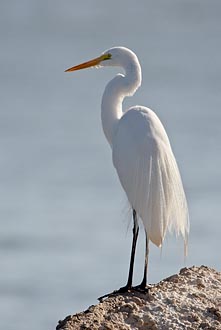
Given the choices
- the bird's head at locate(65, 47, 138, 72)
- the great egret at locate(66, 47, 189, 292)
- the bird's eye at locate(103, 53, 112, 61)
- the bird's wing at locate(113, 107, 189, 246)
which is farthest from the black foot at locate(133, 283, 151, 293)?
the bird's eye at locate(103, 53, 112, 61)

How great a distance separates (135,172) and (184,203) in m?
0.40

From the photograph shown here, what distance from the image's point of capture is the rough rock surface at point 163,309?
5.04 metres

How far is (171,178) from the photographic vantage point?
20.0 ft

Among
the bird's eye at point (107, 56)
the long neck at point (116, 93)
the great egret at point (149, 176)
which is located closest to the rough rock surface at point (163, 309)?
the great egret at point (149, 176)

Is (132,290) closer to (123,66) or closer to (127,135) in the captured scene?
(127,135)

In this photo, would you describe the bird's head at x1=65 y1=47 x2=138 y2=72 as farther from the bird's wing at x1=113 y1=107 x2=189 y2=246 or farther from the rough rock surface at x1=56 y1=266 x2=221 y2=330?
the rough rock surface at x1=56 y1=266 x2=221 y2=330

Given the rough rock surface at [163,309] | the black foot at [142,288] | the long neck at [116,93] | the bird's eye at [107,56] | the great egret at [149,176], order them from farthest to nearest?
1. the bird's eye at [107,56]
2. the long neck at [116,93]
3. the great egret at [149,176]
4. the black foot at [142,288]
5. the rough rock surface at [163,309]

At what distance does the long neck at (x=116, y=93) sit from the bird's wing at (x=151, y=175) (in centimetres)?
44

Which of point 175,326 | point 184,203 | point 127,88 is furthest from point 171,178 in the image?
point 175,326

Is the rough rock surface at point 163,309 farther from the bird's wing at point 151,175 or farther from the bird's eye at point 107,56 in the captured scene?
the bird's eye at point 107,56

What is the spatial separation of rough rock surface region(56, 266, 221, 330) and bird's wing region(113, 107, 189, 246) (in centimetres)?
56

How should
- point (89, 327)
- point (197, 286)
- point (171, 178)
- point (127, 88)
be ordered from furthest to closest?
point (127, 88), point (171, 178), point (197, 286), point (89, 327)

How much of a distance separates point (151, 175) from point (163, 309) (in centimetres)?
115

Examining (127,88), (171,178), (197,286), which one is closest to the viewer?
(197,286)
